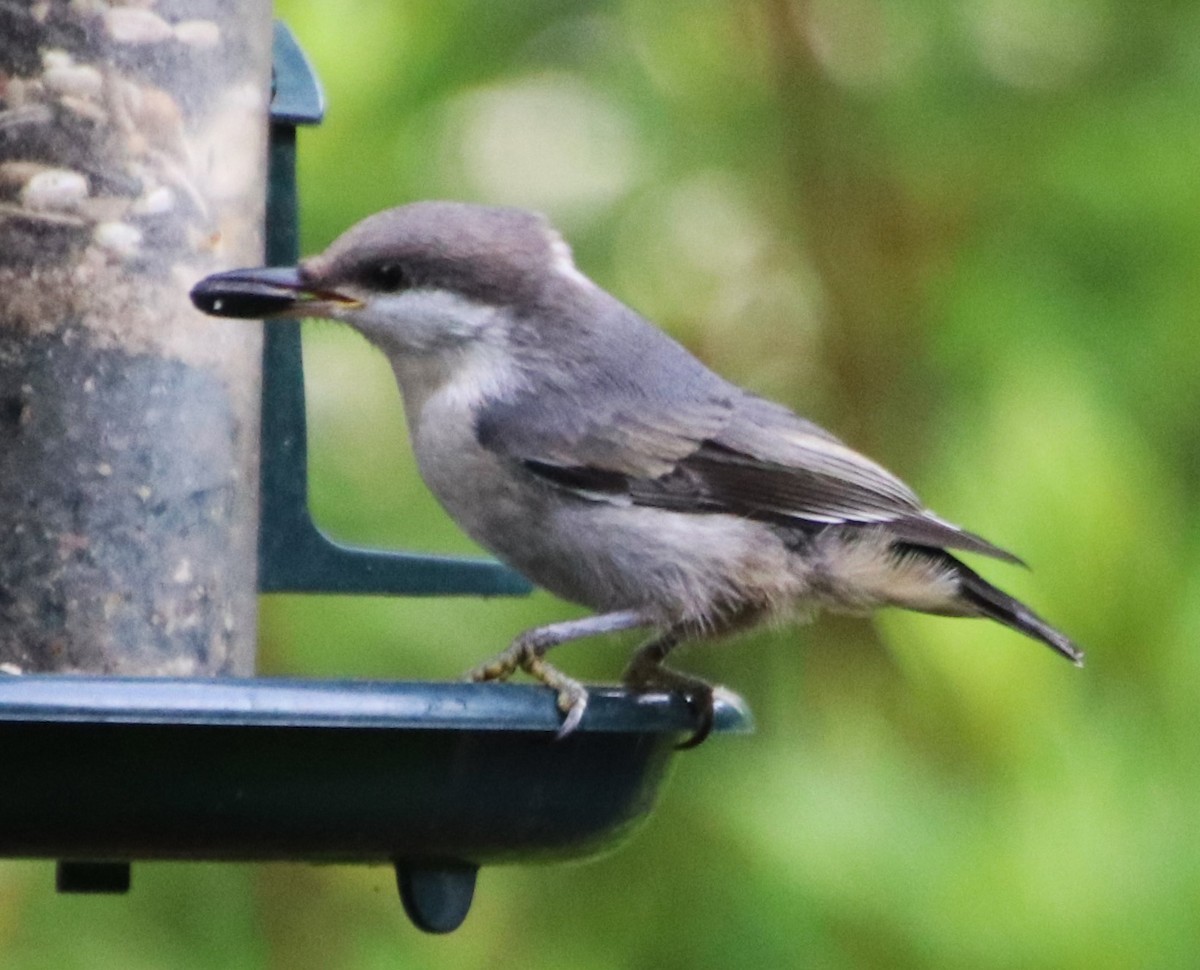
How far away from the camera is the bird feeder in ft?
6.91

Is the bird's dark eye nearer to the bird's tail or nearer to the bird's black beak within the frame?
the bird's black beak

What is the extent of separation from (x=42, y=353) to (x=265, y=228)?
1.74ft

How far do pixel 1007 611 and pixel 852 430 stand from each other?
77 centimetres

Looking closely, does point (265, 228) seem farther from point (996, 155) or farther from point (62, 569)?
point (996, 155)

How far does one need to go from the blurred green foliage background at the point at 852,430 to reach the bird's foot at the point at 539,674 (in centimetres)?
54

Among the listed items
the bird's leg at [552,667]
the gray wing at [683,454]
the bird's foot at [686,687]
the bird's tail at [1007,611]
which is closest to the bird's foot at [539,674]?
the bird's leg at [552,667]

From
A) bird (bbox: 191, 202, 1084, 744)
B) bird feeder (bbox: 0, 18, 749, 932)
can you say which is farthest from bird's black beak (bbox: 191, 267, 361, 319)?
bird feeder (bbox: 0, 18, 749, 932)

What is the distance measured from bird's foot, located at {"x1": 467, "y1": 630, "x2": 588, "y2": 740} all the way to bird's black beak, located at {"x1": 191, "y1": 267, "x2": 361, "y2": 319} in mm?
563

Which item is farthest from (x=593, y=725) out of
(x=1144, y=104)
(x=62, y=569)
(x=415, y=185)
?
(x=1144, y=104)

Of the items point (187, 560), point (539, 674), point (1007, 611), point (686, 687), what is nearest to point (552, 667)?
point (539, 674)

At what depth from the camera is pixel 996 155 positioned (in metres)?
3.56

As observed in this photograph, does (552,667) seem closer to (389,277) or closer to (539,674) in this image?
(539,674)

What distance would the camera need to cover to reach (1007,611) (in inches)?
113

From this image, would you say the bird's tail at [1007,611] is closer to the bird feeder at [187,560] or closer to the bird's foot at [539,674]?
the bird feeder at [187,560]
